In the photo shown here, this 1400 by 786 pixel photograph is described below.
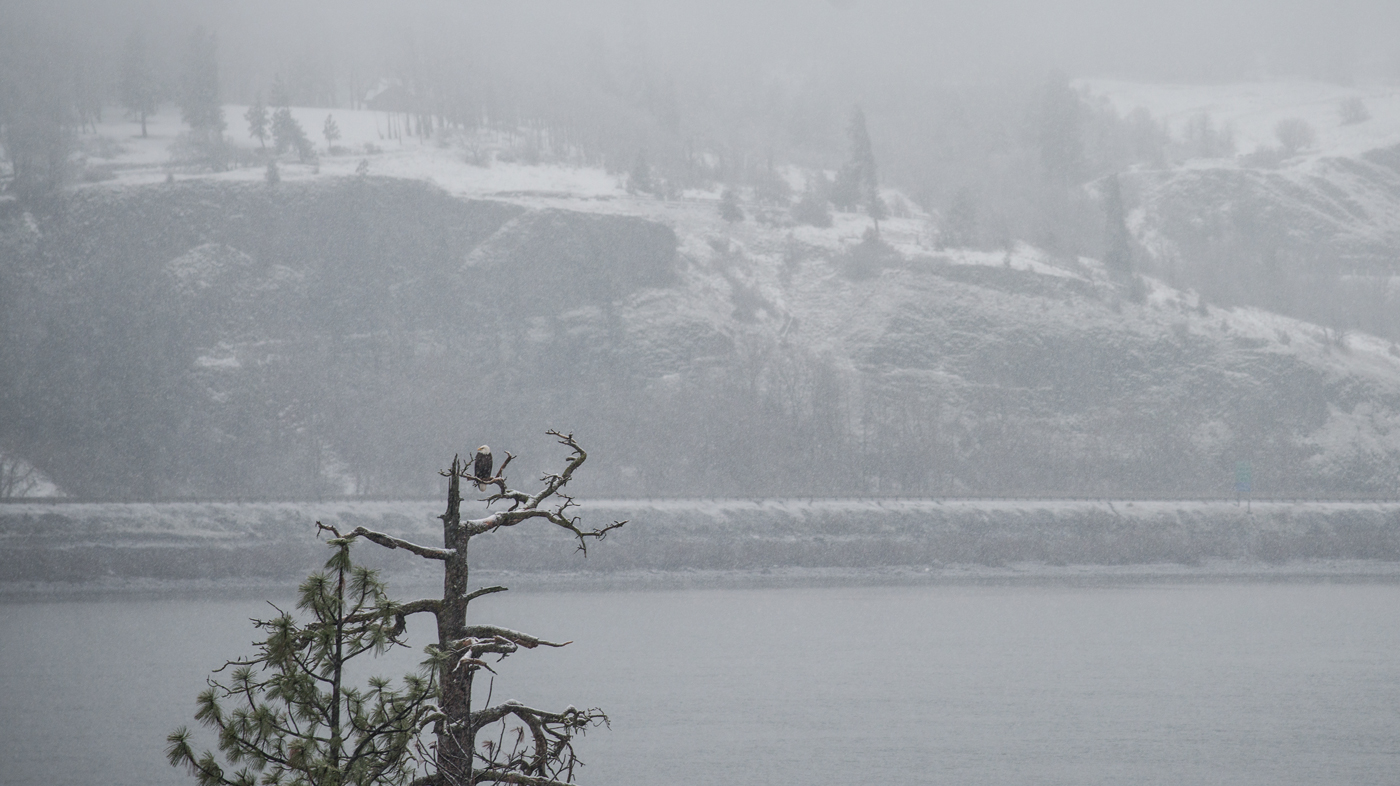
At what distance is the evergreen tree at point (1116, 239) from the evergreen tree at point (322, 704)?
163 m

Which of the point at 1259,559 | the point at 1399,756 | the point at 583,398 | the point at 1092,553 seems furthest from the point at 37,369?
the point at 1399,756

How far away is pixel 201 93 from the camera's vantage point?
18500cm

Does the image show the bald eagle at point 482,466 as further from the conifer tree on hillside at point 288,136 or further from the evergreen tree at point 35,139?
the conifer tree on hillside at point 288,136

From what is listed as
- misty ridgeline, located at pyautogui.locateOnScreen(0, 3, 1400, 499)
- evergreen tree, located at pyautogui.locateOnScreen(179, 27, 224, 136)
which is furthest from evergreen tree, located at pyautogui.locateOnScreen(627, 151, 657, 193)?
evergreen tree, located at pyautogui.locateOnScreen(179, 27, 224, 136)

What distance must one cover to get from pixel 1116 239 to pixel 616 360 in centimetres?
6949

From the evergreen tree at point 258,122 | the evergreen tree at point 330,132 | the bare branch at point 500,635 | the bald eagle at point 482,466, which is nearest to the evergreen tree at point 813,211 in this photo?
the evergreen tree at point 330,132

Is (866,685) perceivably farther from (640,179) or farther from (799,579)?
(640,179)

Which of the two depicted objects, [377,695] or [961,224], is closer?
[377,695]

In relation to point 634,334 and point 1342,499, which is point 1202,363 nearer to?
point 1342,499

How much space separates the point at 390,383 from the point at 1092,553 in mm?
72197

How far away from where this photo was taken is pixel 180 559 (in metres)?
84.2

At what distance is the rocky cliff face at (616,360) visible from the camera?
396ft

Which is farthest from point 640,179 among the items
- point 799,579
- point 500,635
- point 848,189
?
point 500,635

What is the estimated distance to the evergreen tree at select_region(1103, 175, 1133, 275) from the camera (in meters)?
164
